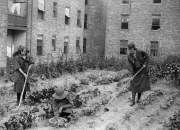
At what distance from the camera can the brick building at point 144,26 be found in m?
34.8

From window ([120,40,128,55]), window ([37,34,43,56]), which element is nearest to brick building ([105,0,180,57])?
window ([120,40,128,55])

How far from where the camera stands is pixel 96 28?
1538 inches

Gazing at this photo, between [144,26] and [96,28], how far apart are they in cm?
597

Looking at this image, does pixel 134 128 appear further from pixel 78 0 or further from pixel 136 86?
pixel 78 0

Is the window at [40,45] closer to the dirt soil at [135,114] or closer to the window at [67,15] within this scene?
the window at [67,15]

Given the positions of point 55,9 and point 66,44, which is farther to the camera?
point 66,44

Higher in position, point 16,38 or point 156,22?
point 156,22

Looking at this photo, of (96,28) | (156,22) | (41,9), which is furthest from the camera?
(96,28)

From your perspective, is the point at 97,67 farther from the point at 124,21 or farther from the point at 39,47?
the point at 124,21

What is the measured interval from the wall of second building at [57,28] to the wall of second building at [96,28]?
2627mm

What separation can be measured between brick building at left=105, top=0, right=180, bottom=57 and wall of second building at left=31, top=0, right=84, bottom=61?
3.34 metres

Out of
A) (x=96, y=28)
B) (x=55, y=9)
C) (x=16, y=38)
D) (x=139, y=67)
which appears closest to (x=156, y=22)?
(x=96, y=28)

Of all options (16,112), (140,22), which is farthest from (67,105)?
(140,22)

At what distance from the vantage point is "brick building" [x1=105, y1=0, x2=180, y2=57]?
114 feet
